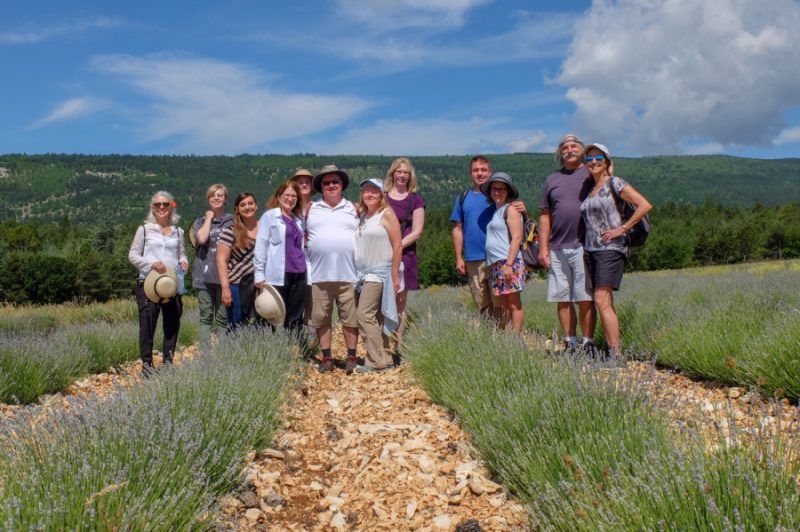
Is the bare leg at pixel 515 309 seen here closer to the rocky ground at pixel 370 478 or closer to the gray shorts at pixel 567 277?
the gray shorts at pixel 567 277

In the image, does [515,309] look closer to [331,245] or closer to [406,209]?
[406,209]

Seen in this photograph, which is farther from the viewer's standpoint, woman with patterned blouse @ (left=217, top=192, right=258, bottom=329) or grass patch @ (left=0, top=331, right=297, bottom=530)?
woman with patterned blouse @ (left=217, top=192, right=258, bottom=329)

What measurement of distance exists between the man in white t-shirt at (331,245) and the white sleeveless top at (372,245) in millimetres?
77

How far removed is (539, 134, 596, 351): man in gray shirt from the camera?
16.9ft

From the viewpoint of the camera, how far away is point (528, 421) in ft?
10.5

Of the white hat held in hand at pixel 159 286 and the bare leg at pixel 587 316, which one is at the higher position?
the white hat held in hand at pixel 159 286

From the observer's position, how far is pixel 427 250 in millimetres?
80312

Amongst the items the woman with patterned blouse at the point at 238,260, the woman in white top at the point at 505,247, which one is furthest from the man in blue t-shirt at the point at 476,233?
the woman with patterned blouse at the point at 238,260

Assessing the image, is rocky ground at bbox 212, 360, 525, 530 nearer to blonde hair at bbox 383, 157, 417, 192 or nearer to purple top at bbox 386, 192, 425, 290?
purple top at bbox 386, 192, 425, 290

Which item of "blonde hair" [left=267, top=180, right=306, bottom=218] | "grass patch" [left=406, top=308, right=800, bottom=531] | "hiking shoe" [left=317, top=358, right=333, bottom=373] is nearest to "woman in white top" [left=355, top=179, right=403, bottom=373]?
"hiking shoe" [left=317, top=358, right=333, bottom=373]

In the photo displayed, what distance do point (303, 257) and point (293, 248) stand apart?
0.17 metres

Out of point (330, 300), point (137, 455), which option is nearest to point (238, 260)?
point (330, 300)

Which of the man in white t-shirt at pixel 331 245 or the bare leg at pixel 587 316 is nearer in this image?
the bare leg at pixel 587 316

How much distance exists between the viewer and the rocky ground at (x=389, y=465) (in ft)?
9.36
